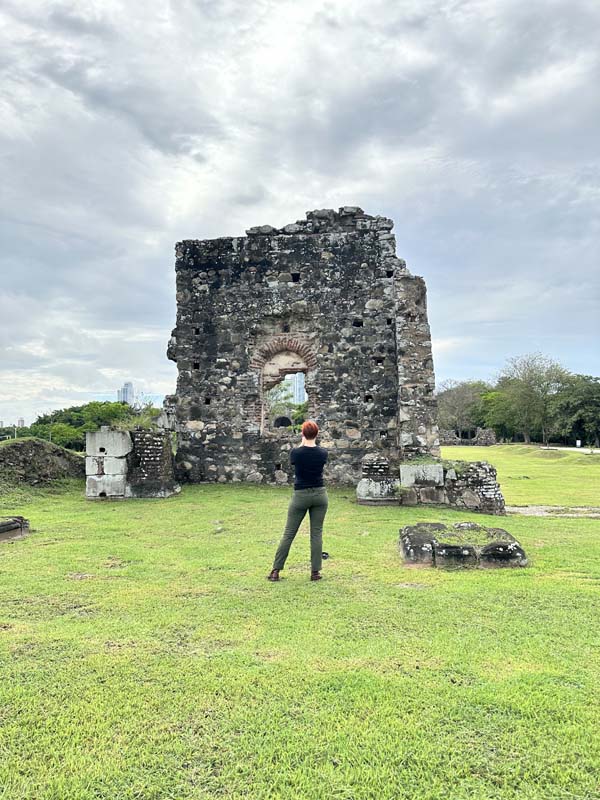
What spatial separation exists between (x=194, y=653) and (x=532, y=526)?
657 cm

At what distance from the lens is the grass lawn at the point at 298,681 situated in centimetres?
222

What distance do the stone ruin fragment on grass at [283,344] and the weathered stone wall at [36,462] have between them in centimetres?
270

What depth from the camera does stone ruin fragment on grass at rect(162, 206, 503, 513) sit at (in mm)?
13180

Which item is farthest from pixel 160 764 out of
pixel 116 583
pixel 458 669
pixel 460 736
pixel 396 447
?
pixel 396 447

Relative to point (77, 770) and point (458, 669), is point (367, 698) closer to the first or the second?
point (458, 669)

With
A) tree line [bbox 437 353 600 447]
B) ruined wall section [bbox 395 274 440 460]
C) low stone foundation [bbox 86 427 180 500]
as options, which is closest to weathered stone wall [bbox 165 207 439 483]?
ruined wall section [bbox 395 274 440 460]

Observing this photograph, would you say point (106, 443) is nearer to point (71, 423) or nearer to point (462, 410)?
point (71, 423)

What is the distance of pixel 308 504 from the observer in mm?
5145

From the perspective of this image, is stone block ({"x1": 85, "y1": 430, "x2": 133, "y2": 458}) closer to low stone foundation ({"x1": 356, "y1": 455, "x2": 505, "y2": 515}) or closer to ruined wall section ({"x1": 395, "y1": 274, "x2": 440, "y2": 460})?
low stone foundation ({"x1": 356, "y1": 455, "x2": 505, "y2": 515})

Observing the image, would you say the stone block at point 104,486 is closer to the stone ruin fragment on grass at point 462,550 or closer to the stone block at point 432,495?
the stone block at point 432,495

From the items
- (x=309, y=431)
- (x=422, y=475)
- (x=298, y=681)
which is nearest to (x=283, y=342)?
(x=422, y=475)

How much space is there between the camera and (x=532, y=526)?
8172mm

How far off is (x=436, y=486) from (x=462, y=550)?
4.73 meters

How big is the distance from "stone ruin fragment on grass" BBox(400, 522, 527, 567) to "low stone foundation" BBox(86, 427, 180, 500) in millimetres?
7392
